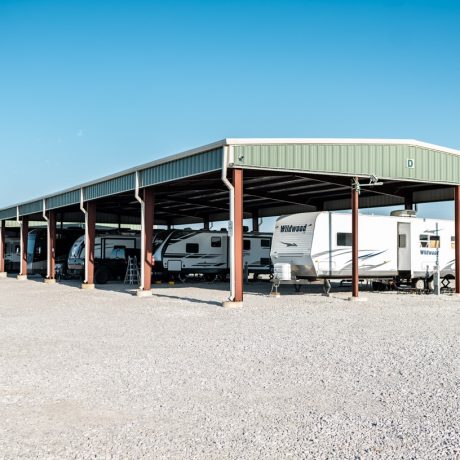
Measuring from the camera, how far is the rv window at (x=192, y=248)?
1161 inches

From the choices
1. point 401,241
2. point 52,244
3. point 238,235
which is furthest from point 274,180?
point 52,244

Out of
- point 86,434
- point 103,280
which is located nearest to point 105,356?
point 86,434

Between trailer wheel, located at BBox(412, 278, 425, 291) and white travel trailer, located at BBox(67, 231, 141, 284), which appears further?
white travel trailer, located at BBox(67, 231, 141, 284)

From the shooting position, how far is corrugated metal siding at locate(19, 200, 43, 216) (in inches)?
1237

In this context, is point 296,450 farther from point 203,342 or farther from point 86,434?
point 203,342

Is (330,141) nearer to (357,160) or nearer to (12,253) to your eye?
(357,160)

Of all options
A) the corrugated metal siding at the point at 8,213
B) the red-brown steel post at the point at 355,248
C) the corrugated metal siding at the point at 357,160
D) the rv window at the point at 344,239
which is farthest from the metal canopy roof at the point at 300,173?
the corrugated metal siding at the point at 8,213

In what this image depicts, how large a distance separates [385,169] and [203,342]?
10.8 m

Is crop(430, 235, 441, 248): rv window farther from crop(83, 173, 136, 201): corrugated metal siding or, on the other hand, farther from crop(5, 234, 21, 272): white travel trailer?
crop(5, 234, 21, 272): white travel trailer

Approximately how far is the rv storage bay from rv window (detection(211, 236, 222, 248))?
53.3 feet

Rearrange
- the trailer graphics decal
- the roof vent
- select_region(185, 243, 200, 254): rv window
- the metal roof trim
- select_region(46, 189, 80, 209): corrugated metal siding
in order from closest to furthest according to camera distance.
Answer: the metal roof trim
the trailer graphics decal
the roof vent
select_region(46, 189, 80, 209): corrugated metal siding
select_region(185, 243, 200, 254): rv window

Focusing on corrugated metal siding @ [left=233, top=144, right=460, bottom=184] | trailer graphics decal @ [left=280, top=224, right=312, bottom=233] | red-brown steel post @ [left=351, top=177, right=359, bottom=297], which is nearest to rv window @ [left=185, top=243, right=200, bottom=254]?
trailer graphics decal @ [left=280, top=224, right=312, bottom=233]

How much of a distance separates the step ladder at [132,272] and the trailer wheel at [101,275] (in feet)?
3.39

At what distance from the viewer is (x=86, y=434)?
17.3ft
